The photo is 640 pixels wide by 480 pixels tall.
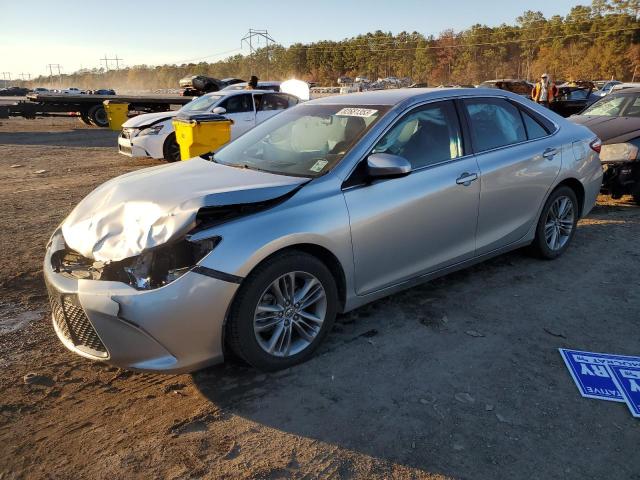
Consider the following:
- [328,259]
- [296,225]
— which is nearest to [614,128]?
[328,259]

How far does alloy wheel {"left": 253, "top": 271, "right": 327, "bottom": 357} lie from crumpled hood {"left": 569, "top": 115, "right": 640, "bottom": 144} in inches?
216

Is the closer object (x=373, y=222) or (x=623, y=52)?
(x=373, y=222)

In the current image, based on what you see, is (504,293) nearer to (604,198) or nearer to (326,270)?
(326,270)

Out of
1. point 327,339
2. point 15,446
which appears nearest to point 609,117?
point 327,339

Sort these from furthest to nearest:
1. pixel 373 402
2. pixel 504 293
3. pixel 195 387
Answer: pixel 504 293, pixel 195 387, pixel 373 402

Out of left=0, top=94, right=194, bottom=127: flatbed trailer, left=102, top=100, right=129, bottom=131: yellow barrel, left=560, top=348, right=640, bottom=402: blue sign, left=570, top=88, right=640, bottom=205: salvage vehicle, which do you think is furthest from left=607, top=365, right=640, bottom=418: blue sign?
left=102, top=100, right=129, bottom=131: yellow barrel

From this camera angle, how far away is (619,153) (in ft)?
21.4

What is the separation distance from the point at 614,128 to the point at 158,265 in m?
6.69

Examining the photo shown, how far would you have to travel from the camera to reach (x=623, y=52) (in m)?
75.1

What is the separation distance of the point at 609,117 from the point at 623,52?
8348 cm

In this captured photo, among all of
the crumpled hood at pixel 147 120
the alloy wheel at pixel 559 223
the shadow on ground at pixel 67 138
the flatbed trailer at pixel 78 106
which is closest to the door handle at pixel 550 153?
the alloy wheel at pixel 559 223

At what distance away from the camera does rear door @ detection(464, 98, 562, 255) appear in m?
4.05

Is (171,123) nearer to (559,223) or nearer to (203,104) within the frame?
(203,104)

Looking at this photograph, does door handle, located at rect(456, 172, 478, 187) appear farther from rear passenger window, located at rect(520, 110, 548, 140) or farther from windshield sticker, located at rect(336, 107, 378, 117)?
rear passenger window, located at rect(520, 110, 548, 140)
